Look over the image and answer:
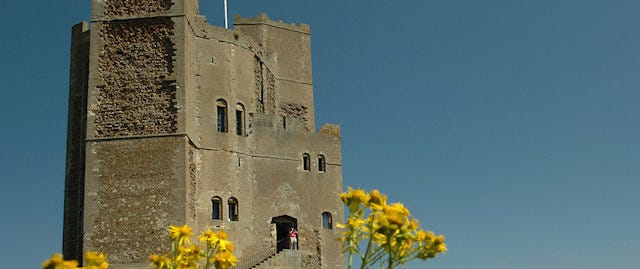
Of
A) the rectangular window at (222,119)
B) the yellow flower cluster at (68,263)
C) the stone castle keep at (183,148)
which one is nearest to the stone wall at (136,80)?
the stone castle keep at (183,148)

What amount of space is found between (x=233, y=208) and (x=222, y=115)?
149 inches

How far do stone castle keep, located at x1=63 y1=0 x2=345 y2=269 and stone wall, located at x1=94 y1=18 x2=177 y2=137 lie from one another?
4 cm

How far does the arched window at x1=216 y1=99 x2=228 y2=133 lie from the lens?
1334 inches

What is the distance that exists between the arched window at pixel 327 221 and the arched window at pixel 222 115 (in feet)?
19.5

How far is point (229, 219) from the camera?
109 ft

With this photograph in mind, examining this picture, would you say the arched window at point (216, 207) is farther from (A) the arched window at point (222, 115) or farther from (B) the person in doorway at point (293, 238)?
(B) the person in doorway at point (293, 238)

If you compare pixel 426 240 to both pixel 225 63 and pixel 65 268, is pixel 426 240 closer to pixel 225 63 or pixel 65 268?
pixel 65 268

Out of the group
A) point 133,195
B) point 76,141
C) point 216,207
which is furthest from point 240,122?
point 76,141

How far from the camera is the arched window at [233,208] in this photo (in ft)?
109

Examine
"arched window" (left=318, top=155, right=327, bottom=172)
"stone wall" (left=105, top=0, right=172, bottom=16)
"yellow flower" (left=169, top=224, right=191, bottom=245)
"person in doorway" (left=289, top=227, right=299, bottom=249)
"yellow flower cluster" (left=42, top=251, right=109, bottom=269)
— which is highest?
"stone wall" (left=105, top=0, right=172, bottom=16)

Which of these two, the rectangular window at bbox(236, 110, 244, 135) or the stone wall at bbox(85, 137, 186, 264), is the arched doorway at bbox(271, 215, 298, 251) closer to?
the rectangular window at bbox(236, 110, 244, 135)

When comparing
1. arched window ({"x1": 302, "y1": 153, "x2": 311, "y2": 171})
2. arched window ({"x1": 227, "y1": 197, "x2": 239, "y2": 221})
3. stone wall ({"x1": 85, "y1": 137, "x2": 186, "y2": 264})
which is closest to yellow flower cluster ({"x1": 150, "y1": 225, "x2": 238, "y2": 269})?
stone wall ({"x1": 85, "y1": 137, "x2": 186, "y2": 264})

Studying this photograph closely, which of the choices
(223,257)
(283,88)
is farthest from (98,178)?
(223,257)

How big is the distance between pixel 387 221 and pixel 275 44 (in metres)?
31.9
